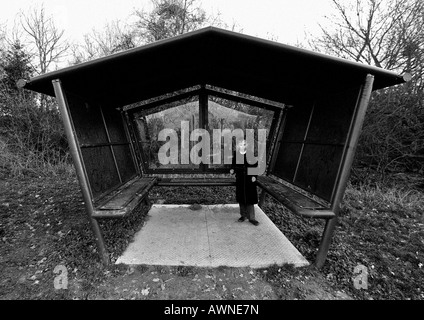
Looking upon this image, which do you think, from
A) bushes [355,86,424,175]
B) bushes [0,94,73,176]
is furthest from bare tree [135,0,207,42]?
bushes [355,86,424,175]

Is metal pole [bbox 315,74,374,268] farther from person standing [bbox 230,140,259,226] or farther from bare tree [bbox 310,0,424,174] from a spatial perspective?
bare tree [bbox 310,0,424,174]

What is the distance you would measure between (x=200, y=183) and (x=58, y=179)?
4949 mm

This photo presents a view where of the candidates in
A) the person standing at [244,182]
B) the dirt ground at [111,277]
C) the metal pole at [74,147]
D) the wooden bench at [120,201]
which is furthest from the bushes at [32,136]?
the person standing at [244,182]

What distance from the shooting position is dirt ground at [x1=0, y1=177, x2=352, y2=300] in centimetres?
236

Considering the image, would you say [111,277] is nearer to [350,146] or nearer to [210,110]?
[350,146]

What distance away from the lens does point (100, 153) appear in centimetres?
336

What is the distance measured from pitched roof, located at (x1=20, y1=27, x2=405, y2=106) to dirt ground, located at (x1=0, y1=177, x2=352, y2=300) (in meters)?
2.21

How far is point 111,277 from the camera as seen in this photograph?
259 cm

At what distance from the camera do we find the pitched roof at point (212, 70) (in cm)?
243

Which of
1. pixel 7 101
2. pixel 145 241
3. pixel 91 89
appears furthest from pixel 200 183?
pixel 7 101

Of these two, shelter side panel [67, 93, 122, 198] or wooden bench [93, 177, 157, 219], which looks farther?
shelter side panel [67, 93, 122, 198]

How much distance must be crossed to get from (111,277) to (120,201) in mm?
927

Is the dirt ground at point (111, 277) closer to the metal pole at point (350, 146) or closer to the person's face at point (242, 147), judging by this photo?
the metal pole at point (350, 146)

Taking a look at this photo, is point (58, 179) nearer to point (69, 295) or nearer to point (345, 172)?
point (69, 295)
